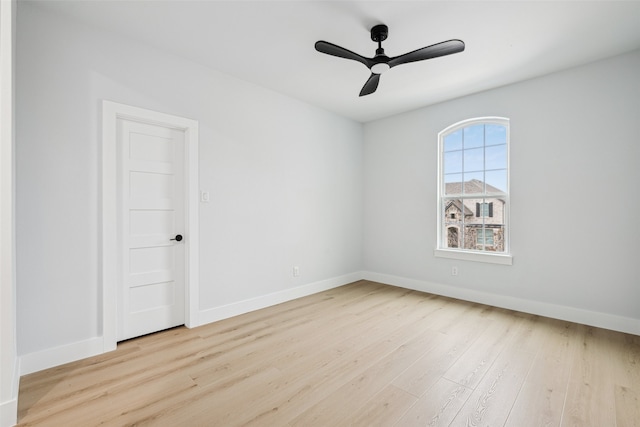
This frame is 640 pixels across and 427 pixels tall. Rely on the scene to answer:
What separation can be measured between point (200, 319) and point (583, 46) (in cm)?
471

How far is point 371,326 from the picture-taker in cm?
307

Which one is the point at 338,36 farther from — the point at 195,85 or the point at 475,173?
the point at 475,173

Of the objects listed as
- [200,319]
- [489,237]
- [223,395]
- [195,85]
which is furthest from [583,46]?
[200,319]

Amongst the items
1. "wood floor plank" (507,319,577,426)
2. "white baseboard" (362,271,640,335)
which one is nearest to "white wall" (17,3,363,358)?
"white baseboard" (362,271,640,335)

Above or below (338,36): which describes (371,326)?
below

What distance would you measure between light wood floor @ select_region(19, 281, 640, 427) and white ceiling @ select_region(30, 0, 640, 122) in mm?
2804

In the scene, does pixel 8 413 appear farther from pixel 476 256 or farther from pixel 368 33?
pixel 476 256

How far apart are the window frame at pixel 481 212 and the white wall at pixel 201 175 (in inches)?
56.9

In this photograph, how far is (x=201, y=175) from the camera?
3.10 metres

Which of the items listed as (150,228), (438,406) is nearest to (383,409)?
(438,406)

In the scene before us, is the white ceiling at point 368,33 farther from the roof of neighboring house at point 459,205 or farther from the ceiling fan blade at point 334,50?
the roof of neighboring house at point 459,205

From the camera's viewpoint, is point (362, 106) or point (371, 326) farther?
point (362, 106)

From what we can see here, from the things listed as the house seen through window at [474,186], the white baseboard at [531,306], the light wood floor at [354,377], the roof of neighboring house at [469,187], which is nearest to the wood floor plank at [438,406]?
the light wood floor at [354,377]

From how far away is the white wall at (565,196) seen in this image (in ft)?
9.43
